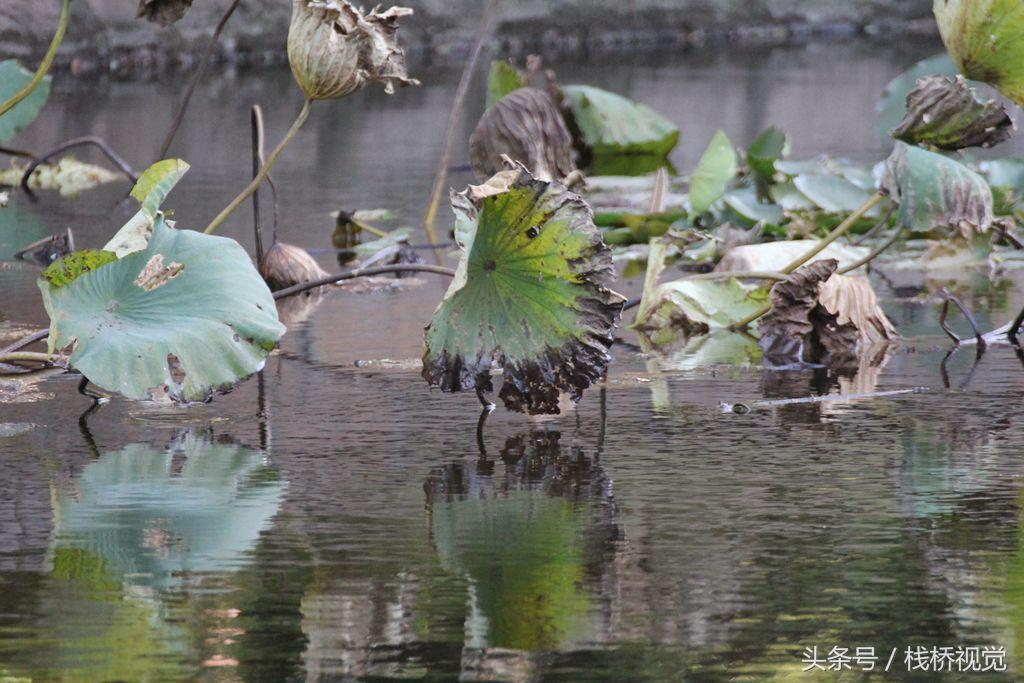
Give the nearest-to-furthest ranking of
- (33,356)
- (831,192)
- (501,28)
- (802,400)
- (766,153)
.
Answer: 1. (33,356)
2. (802,400)
3. (831,192)
4. (766,153)
5. (501,28)

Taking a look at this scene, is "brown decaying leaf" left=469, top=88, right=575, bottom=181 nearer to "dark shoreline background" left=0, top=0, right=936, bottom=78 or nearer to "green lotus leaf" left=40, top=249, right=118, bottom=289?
"green lotus leaf" left=40, top=249, right=118, bottom=289

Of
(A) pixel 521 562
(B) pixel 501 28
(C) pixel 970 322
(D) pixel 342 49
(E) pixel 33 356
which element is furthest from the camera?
(B) pixel 501 28

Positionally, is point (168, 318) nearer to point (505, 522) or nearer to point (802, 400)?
point (505, 522)

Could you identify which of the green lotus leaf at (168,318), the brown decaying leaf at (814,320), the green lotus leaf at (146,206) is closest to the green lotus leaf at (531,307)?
the green lotus leaf at (168,318)

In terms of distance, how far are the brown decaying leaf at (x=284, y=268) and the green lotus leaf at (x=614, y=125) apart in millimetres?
1648

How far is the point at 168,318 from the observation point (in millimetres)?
2139

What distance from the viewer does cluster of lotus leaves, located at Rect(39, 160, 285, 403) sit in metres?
2.05

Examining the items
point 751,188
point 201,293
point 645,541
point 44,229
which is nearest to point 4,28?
point 44,229

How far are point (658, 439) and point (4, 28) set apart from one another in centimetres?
718

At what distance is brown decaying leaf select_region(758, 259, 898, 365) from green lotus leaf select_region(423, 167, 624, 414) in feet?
1.93

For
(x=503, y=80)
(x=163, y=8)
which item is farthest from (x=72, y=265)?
(x=503, y=80)

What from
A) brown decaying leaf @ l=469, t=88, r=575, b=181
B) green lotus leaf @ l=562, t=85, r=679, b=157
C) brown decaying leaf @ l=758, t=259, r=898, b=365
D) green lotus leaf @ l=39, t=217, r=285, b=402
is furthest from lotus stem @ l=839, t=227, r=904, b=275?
green lotus leaf @ l=562, t=85, r=679, b=157

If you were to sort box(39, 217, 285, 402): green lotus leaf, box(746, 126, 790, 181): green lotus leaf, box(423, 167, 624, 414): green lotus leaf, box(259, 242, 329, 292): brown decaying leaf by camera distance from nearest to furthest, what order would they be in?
box(39, 217, 285, 402): green lotus leaf < box(423, 167, 624, 414): green lotus leaf < box(259, 242, 329, 292): brown decaying leaf < box(746, 126, 790, 181): green lotus leaf

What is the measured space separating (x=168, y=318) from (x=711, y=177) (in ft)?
6.77
